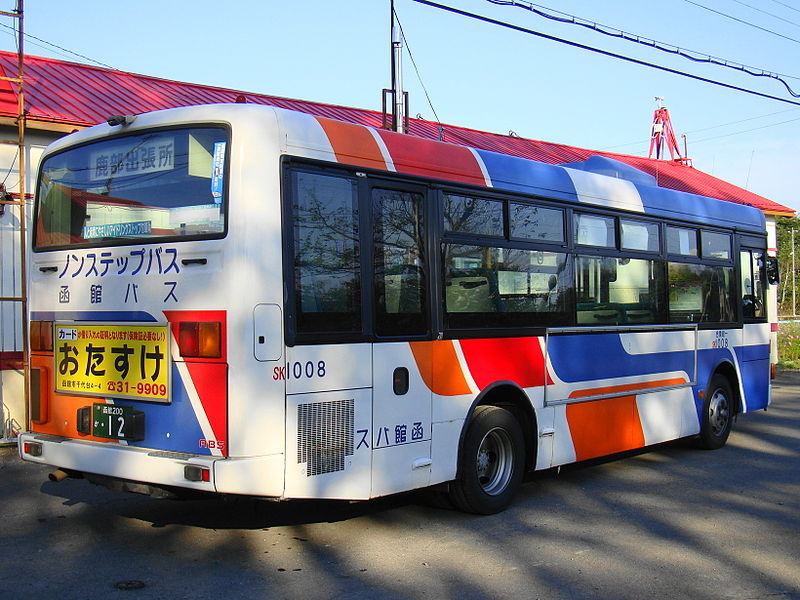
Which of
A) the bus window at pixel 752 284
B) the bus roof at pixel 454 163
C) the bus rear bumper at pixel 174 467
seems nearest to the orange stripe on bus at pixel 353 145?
the bus roof at pixel 454 163

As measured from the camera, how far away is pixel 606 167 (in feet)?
32.1

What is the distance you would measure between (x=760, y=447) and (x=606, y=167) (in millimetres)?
4128

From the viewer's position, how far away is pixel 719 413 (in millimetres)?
10602

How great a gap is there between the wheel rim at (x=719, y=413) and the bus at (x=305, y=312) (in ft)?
8.62

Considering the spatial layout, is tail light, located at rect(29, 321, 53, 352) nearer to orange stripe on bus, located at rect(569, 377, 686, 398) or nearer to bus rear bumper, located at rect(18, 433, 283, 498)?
bus rear bumper, located at rect(18, 433, 283, 498)

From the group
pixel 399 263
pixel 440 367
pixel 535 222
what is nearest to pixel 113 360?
pixel 399 263

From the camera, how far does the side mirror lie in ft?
37.7

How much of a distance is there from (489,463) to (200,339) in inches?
119

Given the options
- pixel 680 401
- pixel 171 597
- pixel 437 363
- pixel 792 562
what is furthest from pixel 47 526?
pixel 680 401

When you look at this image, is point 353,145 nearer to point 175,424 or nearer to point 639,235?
point 175,424

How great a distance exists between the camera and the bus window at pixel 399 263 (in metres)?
6.26

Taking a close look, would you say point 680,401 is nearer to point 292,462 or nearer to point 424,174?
point 424,174

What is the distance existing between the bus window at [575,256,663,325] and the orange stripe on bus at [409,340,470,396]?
6.34 feet

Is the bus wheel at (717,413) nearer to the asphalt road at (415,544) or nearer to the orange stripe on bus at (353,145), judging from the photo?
the asphalt road at (415,544)
